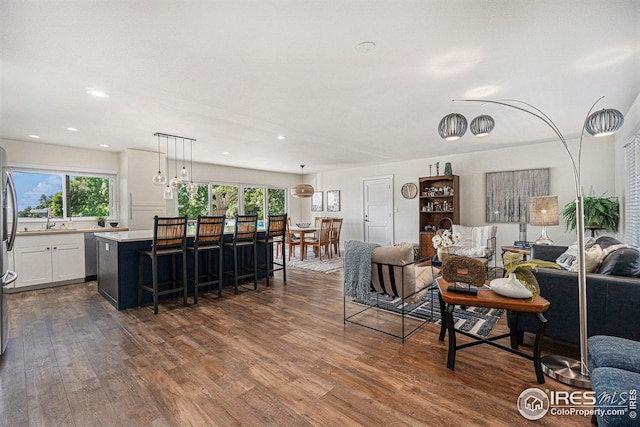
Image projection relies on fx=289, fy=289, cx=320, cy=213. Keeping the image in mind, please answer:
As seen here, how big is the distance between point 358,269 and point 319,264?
3457 mm

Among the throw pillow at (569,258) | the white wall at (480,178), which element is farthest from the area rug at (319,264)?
the throw pillow at (569,258)

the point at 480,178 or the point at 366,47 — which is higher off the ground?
the point at 366,47

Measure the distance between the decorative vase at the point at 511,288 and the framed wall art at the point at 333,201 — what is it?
22.2ft

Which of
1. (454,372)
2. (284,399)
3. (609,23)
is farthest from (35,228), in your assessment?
(609,23)

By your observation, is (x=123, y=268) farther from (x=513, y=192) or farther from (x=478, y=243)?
(x=513, y=192)

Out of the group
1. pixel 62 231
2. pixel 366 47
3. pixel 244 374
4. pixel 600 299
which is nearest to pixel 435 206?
pixel 600 299

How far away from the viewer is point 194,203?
7297 mm

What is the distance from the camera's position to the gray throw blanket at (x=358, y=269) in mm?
2920

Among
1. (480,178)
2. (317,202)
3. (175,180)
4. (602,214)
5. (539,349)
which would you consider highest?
(480,178)

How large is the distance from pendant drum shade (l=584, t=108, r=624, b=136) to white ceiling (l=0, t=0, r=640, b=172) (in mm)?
425

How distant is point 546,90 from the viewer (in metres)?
2.95

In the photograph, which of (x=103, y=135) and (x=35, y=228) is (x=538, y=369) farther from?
(x=35, y=228)

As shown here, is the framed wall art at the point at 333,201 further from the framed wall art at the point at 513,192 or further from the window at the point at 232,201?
the framed wall art at the point at 513,192

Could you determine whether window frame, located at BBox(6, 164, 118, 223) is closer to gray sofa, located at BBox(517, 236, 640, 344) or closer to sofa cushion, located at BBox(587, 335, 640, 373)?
gray sofa, located at BBox(517, 236, 640, 344)
